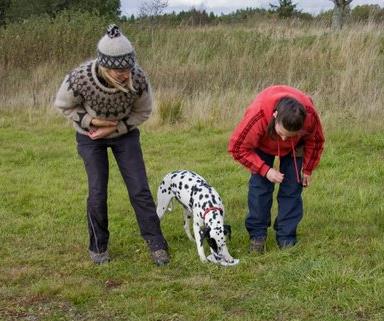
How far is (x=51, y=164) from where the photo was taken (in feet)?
28.5

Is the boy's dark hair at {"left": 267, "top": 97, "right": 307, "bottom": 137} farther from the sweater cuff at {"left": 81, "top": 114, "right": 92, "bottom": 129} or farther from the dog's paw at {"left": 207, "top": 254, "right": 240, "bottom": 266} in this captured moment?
the sweater cuff at {"left": 81, "top": 114, "right": 92, "bottom": 129}

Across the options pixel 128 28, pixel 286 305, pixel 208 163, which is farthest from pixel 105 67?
pixel 128 28

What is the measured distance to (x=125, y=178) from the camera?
4977mm

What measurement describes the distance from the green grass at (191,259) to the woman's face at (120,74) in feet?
4.89

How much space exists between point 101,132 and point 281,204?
1.61m

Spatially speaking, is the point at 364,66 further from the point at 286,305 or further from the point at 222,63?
the point at 286,305

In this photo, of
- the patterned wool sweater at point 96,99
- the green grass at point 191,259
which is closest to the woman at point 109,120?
the patterned wool sweater at point 96,99

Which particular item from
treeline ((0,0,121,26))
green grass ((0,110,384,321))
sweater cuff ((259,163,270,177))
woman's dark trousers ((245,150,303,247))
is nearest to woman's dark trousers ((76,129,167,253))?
green grass ((0,110,384,321))

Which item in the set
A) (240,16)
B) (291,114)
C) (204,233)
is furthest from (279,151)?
(240,16)

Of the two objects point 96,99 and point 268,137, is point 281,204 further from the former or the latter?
point 96,99

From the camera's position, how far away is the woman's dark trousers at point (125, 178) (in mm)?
4875

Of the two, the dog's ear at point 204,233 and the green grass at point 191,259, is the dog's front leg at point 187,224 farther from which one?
the dog's ear at point 204,233

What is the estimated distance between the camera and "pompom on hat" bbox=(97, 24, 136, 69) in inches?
172

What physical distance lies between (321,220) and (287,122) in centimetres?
170
